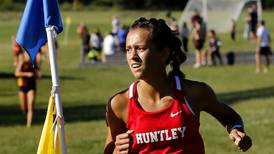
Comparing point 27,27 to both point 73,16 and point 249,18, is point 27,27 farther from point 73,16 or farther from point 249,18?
point 73,16

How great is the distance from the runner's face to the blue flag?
1866 mm

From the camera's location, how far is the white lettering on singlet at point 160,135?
17.9 feet

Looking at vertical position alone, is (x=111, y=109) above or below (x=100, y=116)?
above

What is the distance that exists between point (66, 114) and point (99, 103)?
2.96 m

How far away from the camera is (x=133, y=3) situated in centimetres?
10188

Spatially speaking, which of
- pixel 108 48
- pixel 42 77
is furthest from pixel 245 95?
pixel 108 48

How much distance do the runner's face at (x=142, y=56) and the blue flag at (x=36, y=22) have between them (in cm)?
187

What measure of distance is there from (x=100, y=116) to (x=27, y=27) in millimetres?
12887

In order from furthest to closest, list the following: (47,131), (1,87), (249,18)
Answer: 1. (249,18)
2. (1,87)
3. (47,131)

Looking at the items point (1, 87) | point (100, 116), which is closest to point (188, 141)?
point (100, 116)

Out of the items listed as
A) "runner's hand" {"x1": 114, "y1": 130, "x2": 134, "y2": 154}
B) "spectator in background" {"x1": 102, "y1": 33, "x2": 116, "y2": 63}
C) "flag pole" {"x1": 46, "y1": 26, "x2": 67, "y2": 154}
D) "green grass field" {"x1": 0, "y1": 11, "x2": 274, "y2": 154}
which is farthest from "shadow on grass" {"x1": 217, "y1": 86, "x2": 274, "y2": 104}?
"runner's hand" {"x1": 114, "y1": 130, "x2": 134, "y2": 154}

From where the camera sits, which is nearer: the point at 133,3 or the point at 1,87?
the point at 1,87

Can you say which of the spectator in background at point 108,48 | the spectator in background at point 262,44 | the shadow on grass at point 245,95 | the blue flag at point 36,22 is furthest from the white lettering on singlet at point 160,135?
the spectator in background at point 108,48

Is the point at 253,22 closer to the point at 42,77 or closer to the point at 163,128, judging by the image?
the point at 42,77
